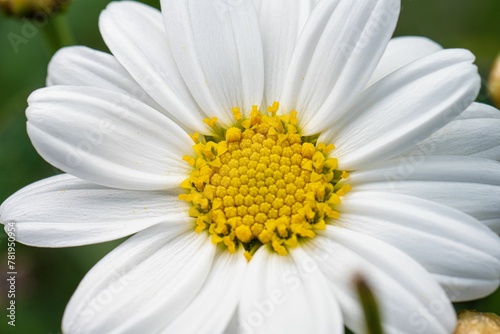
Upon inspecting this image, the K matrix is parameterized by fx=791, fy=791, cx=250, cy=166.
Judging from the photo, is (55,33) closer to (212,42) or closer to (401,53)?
(212,42)

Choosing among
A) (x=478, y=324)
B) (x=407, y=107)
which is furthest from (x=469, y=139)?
(x=478, y=324)

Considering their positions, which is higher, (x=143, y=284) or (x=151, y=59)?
(x=151, y=59)

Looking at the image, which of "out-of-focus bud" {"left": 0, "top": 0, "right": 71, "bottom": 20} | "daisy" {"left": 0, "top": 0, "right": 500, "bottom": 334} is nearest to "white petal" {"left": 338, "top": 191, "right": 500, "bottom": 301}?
"daisy" {"left": 0, "top": 0, "right": 500, "bottom": 334}

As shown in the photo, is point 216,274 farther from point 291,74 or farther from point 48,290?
point 48,290

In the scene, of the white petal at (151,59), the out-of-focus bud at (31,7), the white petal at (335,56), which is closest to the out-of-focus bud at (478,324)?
the white petal at (335,56)

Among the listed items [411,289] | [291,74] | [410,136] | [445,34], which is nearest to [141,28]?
[291,74]

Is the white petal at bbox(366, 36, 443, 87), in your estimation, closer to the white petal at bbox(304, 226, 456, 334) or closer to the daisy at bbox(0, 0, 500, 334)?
the daisy at bbox(0, 0, 500, 334)

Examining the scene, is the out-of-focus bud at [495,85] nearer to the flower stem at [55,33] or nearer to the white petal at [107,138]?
the white petal at [107,138]

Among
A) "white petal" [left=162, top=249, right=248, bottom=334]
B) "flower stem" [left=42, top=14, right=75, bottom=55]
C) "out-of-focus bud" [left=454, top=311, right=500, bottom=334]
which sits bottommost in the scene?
"out-of-focus bud" [left=454, top=311, right=500, bottom=334]
